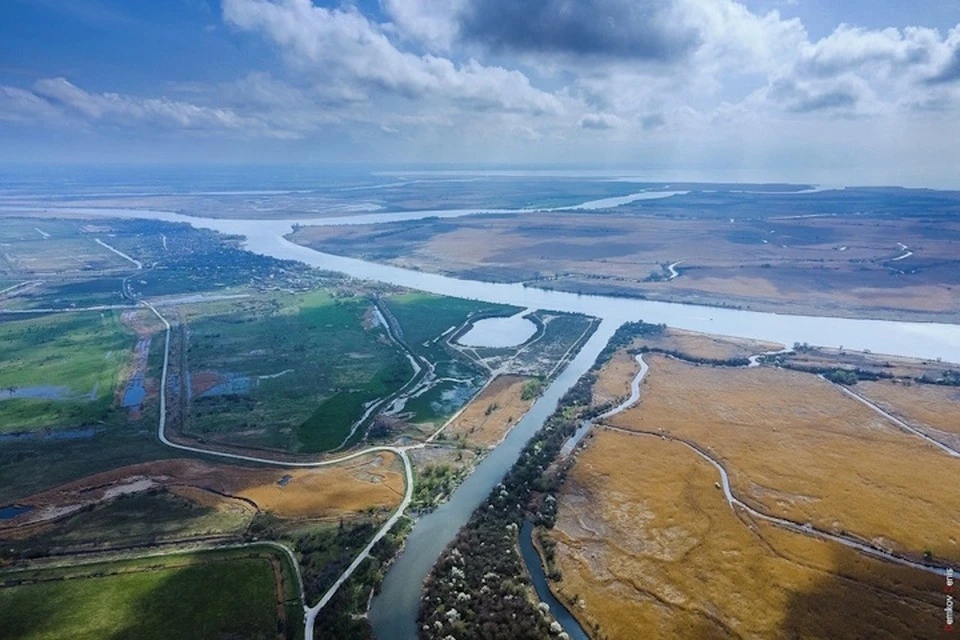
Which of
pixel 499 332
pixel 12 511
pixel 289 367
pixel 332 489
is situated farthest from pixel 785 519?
pixel 289 367

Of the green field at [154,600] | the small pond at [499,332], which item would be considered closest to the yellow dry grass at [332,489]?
the green field at [154,600]

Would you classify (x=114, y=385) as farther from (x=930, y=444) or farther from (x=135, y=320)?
(x=930, y=444)

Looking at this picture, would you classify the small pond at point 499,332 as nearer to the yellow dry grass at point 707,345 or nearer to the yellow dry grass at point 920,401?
the yellow dry grass at point 707,345

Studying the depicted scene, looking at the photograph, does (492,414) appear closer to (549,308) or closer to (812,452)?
(812,452)

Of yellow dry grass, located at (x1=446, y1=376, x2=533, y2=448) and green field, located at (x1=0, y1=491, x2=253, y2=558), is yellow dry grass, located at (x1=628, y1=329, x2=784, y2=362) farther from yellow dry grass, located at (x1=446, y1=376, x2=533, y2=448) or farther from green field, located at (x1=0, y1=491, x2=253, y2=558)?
green field, located at (x1=0, y1=491, x2=253, y2=558)

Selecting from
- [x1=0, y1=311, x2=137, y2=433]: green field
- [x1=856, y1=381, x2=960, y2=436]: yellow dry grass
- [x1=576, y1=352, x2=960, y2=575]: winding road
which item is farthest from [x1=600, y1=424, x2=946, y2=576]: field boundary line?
[x1=0, y1=311, x2=137, y2=433]: green field

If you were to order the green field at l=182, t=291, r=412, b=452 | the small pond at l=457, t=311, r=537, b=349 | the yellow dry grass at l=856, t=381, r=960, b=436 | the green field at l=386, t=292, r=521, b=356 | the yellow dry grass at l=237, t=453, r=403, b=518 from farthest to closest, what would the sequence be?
the green field at l=386, t=292, r=521, b=356, the small pond at l=457, t=311, r=537, b=349, the green field at l=182, t=291, r=412, b=452, the yellow dry grass at l=856, t=381, r=960, b=436, the yellow dry grass at l=237, t=453, r=403, b=518

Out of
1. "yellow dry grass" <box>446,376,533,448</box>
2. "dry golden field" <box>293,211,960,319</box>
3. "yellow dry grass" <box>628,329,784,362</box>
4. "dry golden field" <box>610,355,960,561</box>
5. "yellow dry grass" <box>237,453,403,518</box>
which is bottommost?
"yellow dry grass" <box>237,453,403,518</box>
